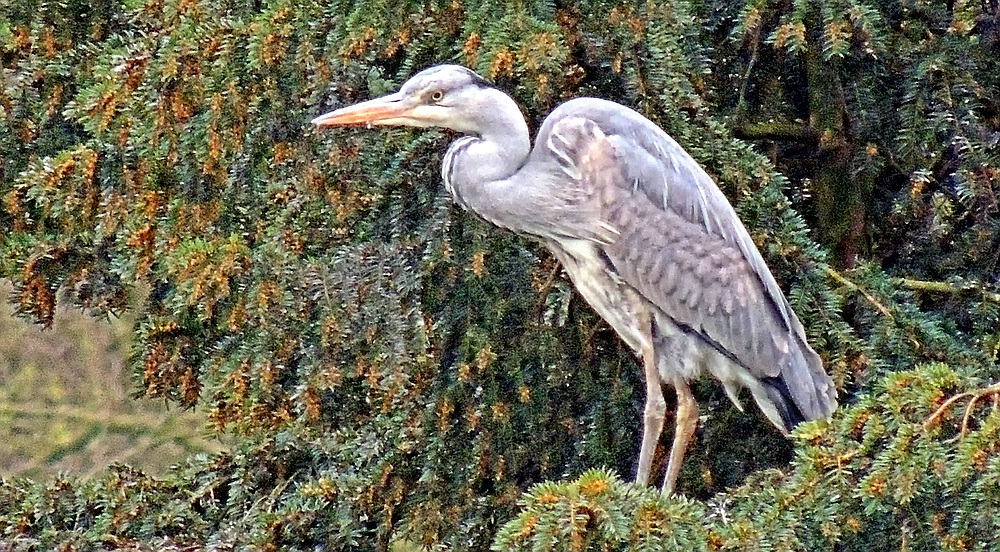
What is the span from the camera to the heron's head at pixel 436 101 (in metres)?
2.23

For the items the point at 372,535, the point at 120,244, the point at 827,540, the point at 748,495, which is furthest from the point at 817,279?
the point at 120,244

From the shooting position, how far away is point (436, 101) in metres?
2.27

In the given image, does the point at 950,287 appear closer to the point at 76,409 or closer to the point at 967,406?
the point at 967,406

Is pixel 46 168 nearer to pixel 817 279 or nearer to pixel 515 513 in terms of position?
pixel 515 513

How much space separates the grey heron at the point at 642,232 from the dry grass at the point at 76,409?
236 cm

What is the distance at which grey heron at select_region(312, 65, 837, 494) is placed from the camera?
2.33m

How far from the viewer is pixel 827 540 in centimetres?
187

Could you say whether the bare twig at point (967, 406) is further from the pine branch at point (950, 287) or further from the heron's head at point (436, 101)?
the heron's head at point (436, 101)

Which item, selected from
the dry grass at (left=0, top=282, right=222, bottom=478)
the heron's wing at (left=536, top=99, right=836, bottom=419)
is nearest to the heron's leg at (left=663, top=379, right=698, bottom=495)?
the heron's wing at (left=536, top=99, right=836, bottom=419)

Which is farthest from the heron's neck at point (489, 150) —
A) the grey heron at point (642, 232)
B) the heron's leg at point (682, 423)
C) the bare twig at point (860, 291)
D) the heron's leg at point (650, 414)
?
the bare twig at point (860, 291)

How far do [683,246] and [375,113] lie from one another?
65 cm

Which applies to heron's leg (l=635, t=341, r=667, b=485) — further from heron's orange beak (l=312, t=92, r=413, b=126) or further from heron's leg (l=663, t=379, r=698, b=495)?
heron's orange beak (l=312, t=92, r=413, b=126)

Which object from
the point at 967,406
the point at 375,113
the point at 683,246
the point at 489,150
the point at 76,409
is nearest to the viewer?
the point at 967,406

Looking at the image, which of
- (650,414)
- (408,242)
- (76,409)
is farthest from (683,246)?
(76,409)
